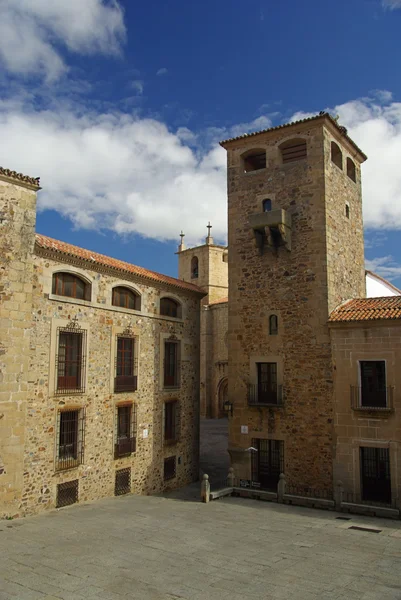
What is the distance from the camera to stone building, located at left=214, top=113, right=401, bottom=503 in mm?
16891

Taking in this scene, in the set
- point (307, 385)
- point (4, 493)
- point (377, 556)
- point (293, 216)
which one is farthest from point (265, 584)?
point (293, 216)

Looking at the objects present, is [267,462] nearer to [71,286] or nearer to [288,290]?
[288,290]

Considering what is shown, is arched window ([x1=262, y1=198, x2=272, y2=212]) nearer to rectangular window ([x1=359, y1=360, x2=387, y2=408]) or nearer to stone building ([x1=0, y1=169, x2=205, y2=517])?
stone building ([x1=0, y1=169, x2=205, y2=517])

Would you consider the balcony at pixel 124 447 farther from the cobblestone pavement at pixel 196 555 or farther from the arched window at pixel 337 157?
the arched window at pixel 337 157

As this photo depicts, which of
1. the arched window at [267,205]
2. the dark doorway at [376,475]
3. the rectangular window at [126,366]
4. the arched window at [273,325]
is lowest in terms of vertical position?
the dark doorway at [376,475]

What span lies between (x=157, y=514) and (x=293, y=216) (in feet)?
38.1

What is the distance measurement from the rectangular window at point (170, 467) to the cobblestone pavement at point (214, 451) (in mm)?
1796

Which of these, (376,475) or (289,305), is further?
(289,305)

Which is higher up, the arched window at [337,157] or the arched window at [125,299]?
the arched window at [337,157]

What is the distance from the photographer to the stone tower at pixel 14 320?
14188mm

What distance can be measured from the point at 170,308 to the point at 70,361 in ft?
20.1

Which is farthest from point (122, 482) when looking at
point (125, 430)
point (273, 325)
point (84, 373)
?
point (273, 325)

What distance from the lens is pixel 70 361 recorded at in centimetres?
1670

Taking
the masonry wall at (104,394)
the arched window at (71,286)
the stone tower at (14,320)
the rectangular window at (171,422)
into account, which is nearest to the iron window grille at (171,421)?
the rectangular window at (171,422)
